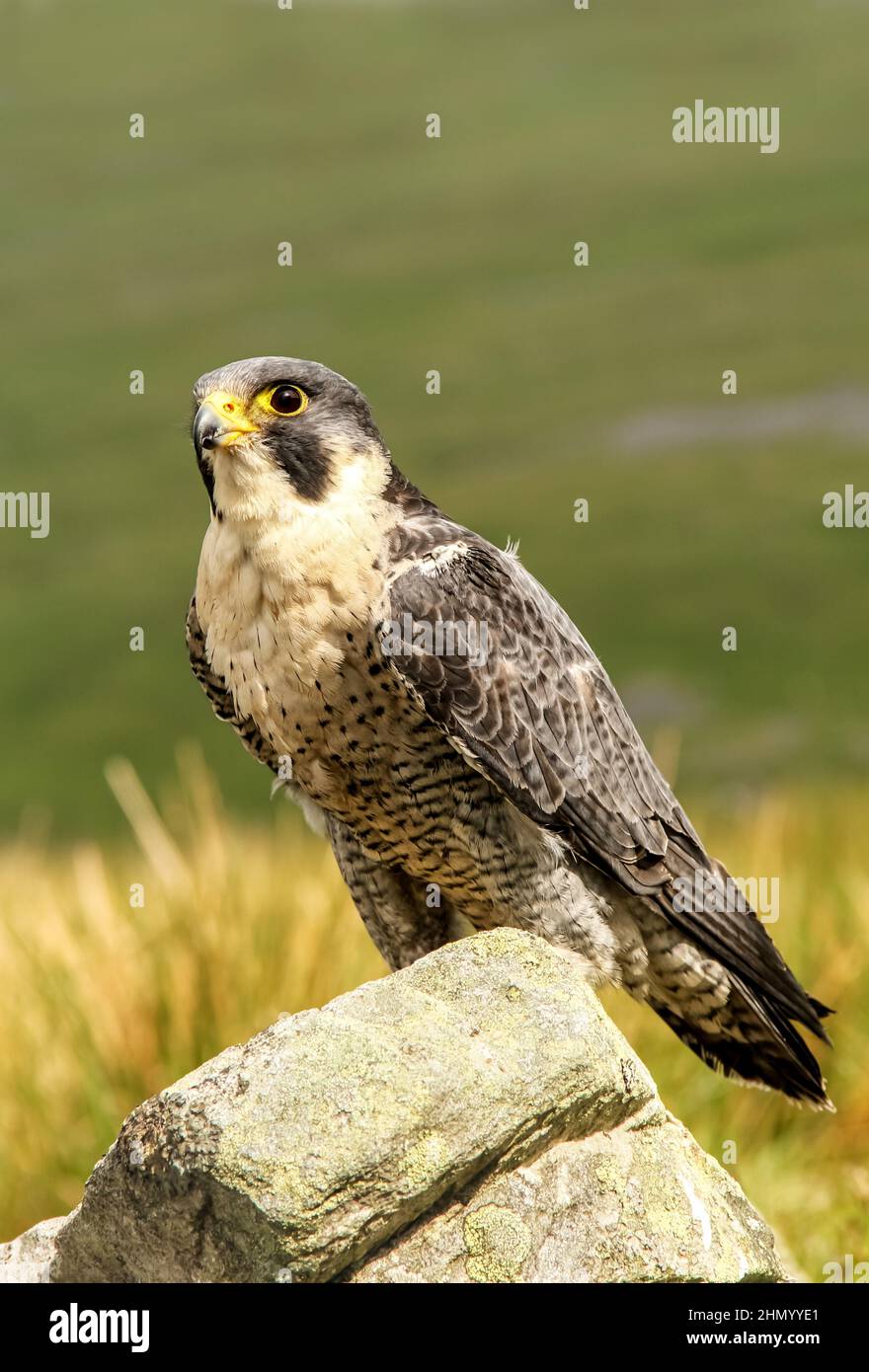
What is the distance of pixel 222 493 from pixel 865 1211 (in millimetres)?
3523

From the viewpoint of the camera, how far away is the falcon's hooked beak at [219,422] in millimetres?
4102

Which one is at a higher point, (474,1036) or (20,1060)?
(474,1036)

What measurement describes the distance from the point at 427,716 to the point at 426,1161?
1357 mm

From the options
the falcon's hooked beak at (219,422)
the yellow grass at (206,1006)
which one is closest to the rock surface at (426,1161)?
the falcon's hooked beak at (219,422)

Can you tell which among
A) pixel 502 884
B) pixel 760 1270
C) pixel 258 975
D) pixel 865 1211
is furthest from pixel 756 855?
pixel 760 1270

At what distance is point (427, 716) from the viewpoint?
4.29 m

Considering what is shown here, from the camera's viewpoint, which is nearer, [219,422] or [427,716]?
[219,422]

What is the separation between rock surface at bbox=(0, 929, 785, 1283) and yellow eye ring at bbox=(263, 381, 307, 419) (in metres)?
1.62

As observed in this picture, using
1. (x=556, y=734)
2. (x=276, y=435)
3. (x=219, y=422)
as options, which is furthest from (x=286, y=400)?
(x=556, y=734)

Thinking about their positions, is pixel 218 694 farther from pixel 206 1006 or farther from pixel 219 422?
pixel 206 1006

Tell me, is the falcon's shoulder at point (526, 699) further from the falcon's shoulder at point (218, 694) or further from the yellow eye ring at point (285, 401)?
the falcon's shoulder at point (218, 694)

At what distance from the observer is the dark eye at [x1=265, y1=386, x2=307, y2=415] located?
4.27m
